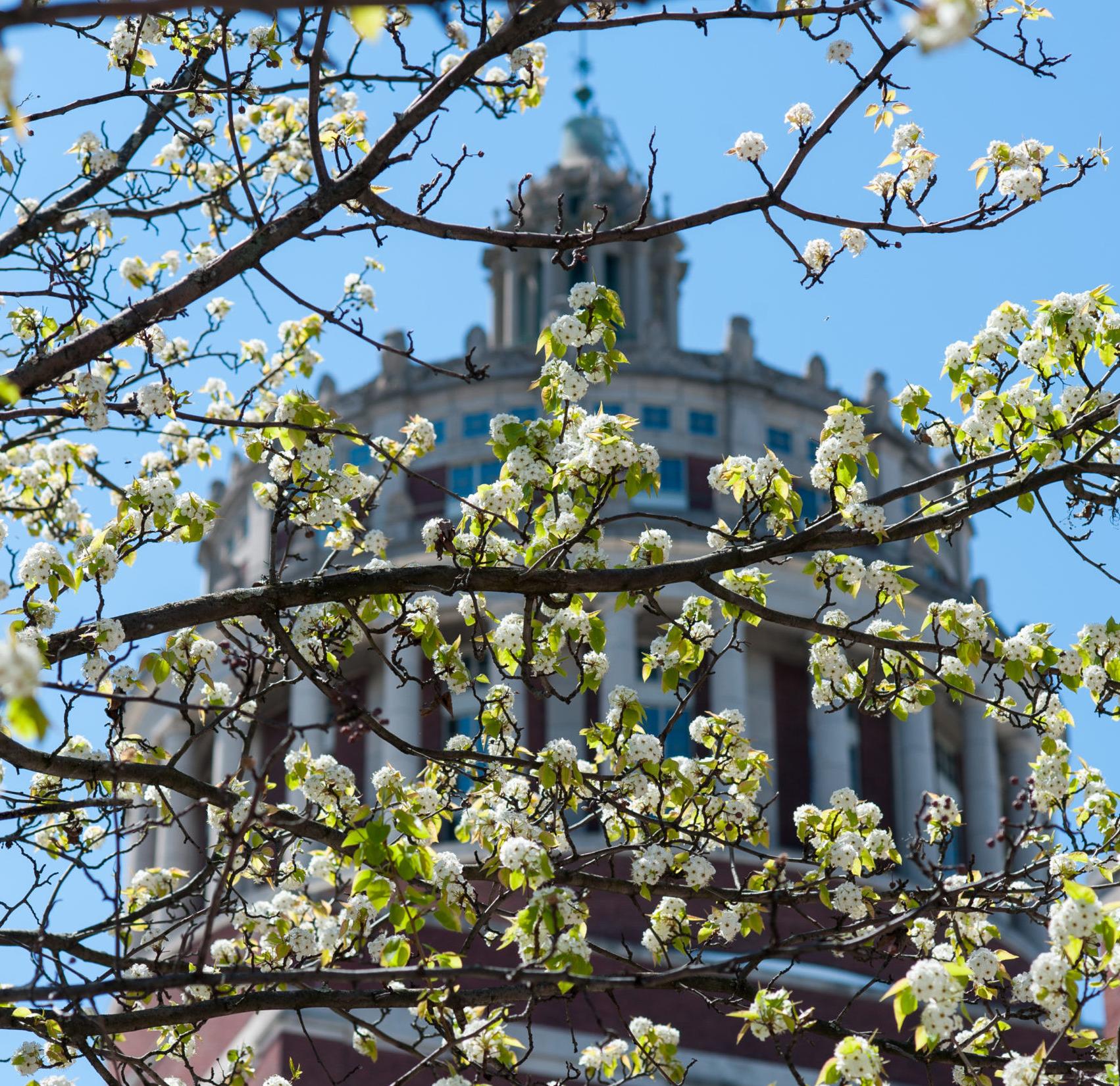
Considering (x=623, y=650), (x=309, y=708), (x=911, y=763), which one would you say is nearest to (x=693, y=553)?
(x=623, y=650)

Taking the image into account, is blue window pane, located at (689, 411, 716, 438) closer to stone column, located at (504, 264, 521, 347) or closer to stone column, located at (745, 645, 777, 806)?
stone column, located at (745, 645, 777, 806)

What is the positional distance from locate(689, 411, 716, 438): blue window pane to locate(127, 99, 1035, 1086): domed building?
47 millimetres

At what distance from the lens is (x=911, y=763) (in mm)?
53969

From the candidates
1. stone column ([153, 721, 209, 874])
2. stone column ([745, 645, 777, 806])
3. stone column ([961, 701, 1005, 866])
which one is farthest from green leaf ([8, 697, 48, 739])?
stone column ([961, 701, 1005, 866])

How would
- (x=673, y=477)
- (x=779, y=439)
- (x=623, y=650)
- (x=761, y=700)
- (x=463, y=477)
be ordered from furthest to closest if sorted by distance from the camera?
(x=779, y=439) → (x=761, y=700) → (x=673, y=477) → (x=463, y=477) → (x=623, y=650)

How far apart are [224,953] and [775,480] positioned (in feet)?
16.4

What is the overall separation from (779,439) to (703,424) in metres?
2.88

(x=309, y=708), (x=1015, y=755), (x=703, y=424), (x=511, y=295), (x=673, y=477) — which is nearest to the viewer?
(x=309, y=708)

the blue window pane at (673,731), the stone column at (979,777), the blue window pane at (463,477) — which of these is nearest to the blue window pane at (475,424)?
→ the blue window pane at (463,477)

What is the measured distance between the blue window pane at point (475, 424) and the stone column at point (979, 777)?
18894mm

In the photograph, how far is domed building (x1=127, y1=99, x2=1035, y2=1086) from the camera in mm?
51062

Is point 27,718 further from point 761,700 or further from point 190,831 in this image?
point 761,700

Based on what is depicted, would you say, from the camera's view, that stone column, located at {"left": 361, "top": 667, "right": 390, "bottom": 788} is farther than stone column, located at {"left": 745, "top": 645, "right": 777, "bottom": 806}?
No

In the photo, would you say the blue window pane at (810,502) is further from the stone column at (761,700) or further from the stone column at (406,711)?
the stone column at (406,711)
